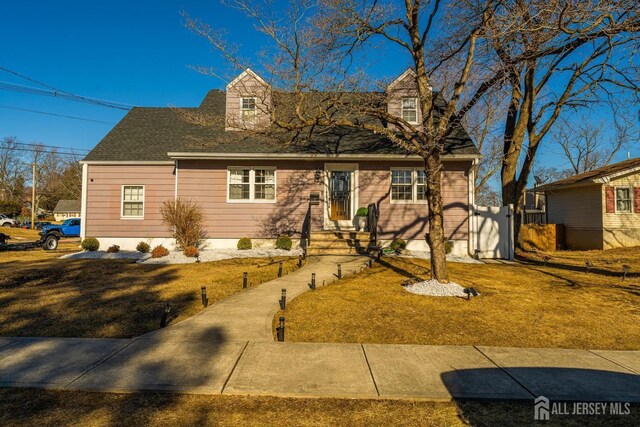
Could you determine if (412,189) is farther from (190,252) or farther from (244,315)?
(244,315)

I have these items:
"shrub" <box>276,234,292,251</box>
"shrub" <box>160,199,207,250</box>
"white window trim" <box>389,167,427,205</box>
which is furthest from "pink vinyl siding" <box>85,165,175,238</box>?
"white window trim" <box>389,167,427,205</box>

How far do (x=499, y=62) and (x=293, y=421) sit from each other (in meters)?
9.59

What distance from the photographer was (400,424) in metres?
3.10

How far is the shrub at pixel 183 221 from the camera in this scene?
12.4 meters

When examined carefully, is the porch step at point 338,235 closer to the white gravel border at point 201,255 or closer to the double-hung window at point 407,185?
the white gravel border at point 201,255

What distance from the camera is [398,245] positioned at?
13461mm

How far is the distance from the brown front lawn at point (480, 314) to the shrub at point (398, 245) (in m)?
4.00

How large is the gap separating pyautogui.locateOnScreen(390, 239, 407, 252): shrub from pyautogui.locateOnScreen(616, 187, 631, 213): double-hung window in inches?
529

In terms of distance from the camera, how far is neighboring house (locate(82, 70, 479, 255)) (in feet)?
45.5

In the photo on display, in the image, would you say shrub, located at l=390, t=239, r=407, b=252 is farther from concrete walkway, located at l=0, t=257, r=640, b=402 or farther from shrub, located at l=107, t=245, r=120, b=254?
shrub, located at l=107, t=245, r=120, b=254

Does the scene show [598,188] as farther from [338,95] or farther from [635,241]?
[338,95]

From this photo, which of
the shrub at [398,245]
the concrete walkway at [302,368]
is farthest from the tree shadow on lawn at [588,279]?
the concrete walkway at [302,368]

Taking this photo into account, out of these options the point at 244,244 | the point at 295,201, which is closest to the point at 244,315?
the point at 244,244

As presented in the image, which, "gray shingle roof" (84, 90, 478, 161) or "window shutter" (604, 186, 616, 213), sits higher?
"gray shingle roof" (84, 90, 478, 161)
